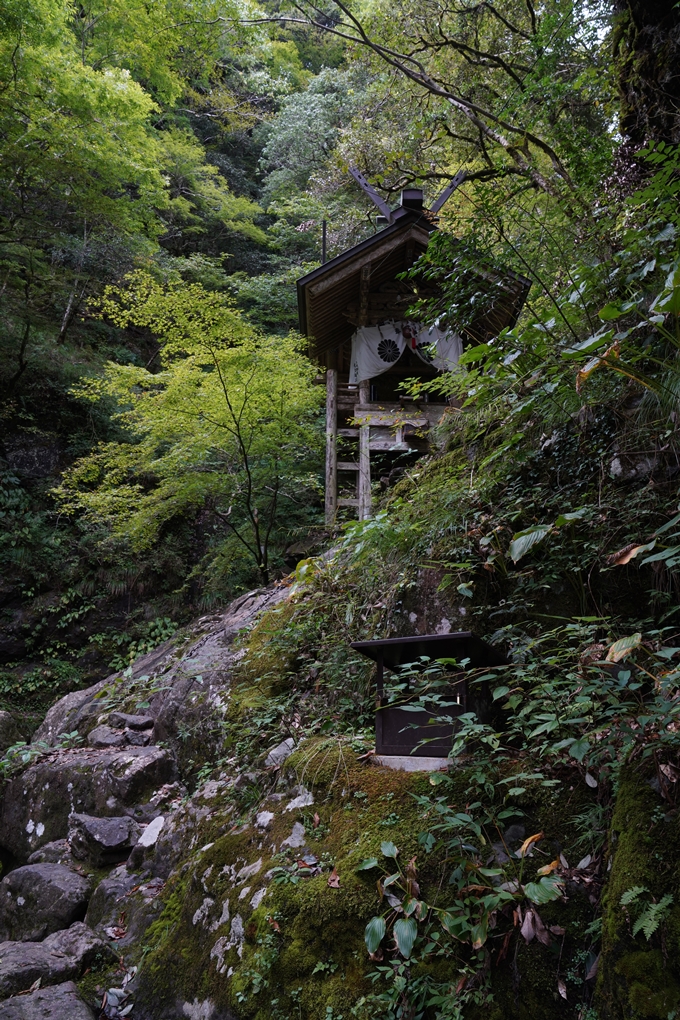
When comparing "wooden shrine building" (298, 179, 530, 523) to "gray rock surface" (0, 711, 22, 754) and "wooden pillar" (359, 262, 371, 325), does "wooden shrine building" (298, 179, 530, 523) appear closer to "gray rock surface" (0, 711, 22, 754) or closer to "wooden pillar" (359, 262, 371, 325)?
"wooden pillar" (359, 262, 371, 325)

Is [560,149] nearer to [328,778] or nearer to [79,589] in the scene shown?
[328,778]

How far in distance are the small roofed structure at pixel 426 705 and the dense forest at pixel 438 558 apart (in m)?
0.10

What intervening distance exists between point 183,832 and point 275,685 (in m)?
1.15

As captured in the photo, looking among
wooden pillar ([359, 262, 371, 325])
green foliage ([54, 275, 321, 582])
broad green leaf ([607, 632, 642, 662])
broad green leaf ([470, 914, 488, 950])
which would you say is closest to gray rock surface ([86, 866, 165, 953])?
broad green leaf ([470, 914, 488, 950])

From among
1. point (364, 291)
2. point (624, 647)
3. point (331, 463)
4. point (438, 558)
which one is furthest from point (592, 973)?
point (364, 291)

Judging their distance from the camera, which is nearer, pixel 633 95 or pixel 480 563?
pixel 480 563

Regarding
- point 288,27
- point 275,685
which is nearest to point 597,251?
point 275,685

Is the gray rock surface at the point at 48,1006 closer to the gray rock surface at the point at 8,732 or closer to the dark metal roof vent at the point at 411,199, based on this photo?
the gray rock surface at the point at 8,732

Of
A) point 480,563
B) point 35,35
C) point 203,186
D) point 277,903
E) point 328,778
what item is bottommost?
point 277,903

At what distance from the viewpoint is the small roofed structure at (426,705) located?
9.41 feet

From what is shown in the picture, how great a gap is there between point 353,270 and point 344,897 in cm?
915

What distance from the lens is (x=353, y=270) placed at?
9953 millimetres

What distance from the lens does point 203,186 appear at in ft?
58.5

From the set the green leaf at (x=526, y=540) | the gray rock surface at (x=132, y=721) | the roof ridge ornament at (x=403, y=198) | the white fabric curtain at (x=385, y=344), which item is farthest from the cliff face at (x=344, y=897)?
the roof ridge ornament at (x=403, y=198)
